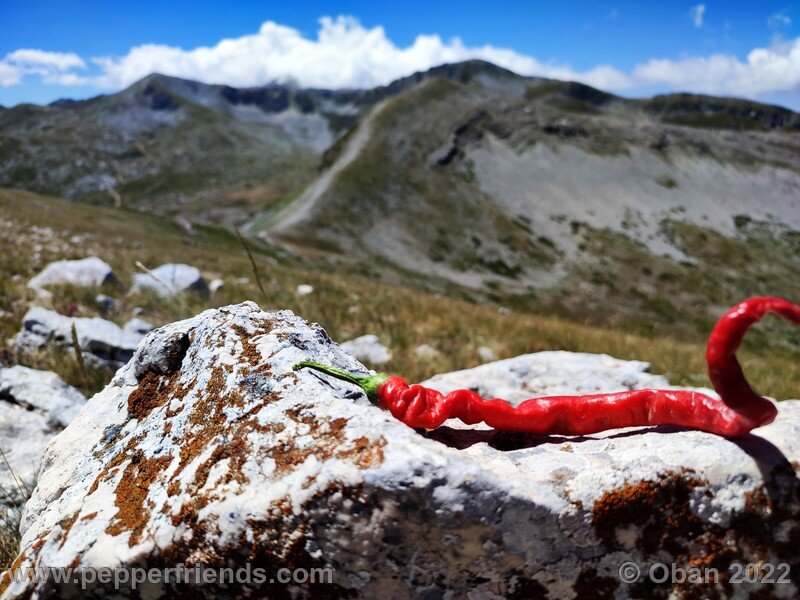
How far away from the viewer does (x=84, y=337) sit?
281 inches

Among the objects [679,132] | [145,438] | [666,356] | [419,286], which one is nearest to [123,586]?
[145,438]

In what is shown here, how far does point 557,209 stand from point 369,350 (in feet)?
324

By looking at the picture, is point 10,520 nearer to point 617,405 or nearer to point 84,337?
point 84,337

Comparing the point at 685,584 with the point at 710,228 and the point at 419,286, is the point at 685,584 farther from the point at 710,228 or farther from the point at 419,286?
the point at 710,228

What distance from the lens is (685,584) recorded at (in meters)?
2.86

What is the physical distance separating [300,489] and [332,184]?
89317 mm

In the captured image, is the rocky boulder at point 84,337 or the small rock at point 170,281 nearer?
the rocky boulder at point 84,337

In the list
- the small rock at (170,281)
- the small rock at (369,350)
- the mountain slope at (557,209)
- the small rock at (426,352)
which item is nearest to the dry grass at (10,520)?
the small rock at (369,350)

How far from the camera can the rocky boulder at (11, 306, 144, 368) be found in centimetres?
712

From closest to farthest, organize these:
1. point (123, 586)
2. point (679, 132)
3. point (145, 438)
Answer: point (123, 586), point (145, 438), point (679, 132)

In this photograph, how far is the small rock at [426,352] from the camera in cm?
908

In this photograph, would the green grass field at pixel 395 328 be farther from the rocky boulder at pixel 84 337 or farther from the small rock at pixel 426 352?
the rocky boulder at pixel 84 337

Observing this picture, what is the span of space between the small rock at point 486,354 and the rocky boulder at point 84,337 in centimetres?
589

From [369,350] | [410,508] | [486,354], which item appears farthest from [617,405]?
[486,354]
